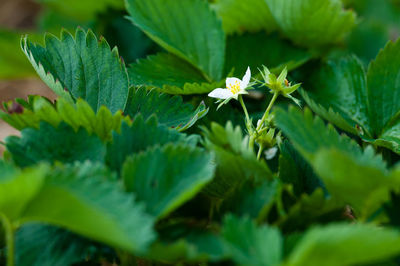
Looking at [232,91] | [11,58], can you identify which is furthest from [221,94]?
[11,58]

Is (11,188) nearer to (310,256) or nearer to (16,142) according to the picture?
(16,142)

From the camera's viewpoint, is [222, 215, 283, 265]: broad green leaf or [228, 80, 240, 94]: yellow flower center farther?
[228, 80, 240, 94]: yellow flower center

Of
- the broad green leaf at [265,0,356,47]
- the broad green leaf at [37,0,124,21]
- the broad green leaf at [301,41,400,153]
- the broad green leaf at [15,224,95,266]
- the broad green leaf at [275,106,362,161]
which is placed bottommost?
the broad green leaf at [15,224,95,266]

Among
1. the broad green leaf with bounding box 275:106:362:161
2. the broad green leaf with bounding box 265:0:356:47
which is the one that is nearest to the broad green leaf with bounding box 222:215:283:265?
the broad green leaf with bounding box 275:106:362:161

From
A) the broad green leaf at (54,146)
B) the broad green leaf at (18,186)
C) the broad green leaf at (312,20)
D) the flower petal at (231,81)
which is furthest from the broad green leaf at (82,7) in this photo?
the broad green leaf at (18,186)

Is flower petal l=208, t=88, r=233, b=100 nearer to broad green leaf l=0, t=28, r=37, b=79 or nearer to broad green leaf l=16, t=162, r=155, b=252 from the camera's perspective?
broad green leaf l=16, t=162, r=155, b=252

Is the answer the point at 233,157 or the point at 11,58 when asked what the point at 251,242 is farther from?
the point at 11,58

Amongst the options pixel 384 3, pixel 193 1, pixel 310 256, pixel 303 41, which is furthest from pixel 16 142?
pixel 384 3
